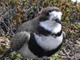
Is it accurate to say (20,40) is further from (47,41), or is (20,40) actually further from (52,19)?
(52,19)

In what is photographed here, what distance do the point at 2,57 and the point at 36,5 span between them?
165 cm

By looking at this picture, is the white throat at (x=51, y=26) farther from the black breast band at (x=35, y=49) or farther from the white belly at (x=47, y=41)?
the black breast band at (x=35, y=49)

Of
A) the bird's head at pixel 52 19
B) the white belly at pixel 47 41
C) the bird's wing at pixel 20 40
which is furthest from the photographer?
the bird's wing at pixel 20 40

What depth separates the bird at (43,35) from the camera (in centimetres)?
450

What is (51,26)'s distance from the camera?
4527 millimetres

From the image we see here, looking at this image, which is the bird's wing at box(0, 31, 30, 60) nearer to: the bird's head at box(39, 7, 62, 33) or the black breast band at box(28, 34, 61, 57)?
the black breast band at box(28, 34, 61, 57)

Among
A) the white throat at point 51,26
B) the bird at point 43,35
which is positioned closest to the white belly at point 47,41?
the bird at point 43,35

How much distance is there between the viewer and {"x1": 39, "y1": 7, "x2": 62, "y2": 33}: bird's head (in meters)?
4.44

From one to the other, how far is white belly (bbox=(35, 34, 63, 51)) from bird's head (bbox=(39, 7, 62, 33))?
0.12 meters

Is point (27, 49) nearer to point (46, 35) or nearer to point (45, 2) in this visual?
point (46, 35)

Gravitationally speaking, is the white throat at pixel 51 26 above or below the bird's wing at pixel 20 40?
above

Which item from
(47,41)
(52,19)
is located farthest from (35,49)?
(52,19)

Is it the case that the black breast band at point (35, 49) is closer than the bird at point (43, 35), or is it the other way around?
the bird at point (43, 35)

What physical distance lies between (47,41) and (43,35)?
0.10 m
